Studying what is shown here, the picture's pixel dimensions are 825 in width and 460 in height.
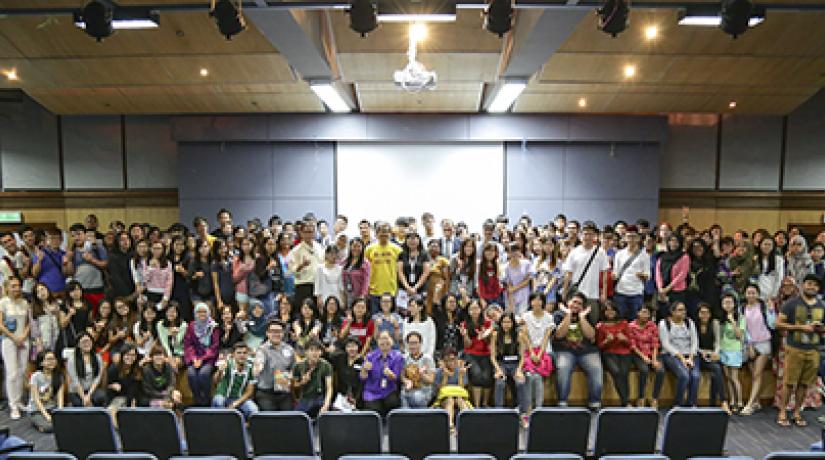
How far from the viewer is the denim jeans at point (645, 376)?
5.75 m

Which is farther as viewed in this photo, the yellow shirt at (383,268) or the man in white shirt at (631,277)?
the yellow shirt at (383,268)

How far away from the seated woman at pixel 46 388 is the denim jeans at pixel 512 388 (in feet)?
15.3

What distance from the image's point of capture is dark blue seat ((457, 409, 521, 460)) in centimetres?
411

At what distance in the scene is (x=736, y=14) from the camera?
4875mm

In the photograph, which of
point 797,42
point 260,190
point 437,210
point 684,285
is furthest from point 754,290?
point 260,190

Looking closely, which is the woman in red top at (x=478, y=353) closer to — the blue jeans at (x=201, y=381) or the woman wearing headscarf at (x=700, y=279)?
the woman wearing headscarf at (x=700, y=279)

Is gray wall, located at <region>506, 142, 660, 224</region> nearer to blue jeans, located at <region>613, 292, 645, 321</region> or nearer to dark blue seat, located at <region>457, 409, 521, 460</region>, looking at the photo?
blue jeans, located at <region>613, 292, 645, 321</region>

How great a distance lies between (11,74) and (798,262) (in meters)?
12.1

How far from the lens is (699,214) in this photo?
1133cm

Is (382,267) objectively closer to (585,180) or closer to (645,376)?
(645,376)

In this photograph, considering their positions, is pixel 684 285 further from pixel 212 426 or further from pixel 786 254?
pixel 212 426

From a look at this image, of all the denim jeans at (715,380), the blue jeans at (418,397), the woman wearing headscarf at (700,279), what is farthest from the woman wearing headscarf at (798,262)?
the blue jeans at (418,397)

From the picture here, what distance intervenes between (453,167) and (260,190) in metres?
4.10

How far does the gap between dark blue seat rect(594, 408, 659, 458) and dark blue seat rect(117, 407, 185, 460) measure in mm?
3431
